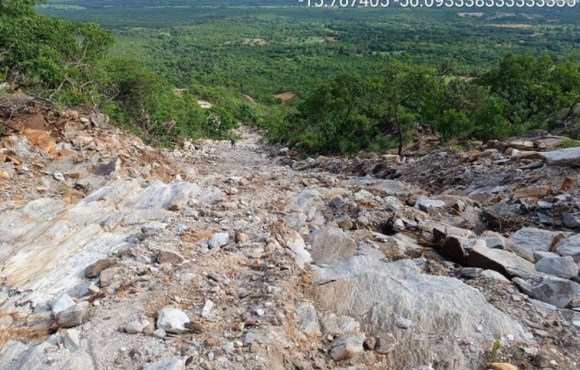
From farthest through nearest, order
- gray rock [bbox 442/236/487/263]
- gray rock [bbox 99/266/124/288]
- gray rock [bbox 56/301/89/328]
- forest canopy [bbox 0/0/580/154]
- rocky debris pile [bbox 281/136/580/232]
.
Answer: forest canopy [bbox 0/0/580/154]
rocky debris pile [bbox 281/136/580/232]
gray rock [bbox 442/236/487/263]
gray rock [bbox 99/266/124/288]
gray rock [bbox 56/301/89/328]

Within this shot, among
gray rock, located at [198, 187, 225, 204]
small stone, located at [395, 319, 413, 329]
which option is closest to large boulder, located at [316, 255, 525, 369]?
small stone, located at [395, 319, 413, 329]

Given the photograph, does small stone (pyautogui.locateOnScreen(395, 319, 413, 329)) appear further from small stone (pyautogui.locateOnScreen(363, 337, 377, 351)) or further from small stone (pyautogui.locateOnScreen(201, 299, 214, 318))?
small stone (pyautogui.locateOnScreen(201, 299, 214, 318))

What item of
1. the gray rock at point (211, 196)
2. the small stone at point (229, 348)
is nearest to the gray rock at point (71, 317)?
the small stone at point (229, 348)

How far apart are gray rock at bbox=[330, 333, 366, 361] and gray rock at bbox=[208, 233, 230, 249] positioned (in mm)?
2369

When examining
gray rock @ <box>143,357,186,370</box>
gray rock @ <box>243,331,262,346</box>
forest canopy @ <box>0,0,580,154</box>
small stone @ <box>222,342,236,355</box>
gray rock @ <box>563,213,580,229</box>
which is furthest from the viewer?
forest canopy @ <box>0,0,580,154</box>

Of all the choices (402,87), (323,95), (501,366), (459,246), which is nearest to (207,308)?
(501,366)

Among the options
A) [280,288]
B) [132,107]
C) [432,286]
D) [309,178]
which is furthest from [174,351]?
[132,107]

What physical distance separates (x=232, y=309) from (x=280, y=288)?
0.58 meters

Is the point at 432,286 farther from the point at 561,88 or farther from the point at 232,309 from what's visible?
the point at 561,88

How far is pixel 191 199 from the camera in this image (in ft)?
27.0

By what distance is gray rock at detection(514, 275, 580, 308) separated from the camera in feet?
16.2

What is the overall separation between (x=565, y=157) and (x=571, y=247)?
3.53 m

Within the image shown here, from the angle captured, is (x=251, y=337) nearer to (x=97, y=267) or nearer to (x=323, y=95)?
(x=97, y=267)

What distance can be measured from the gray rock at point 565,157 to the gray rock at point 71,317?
8.48 meters
